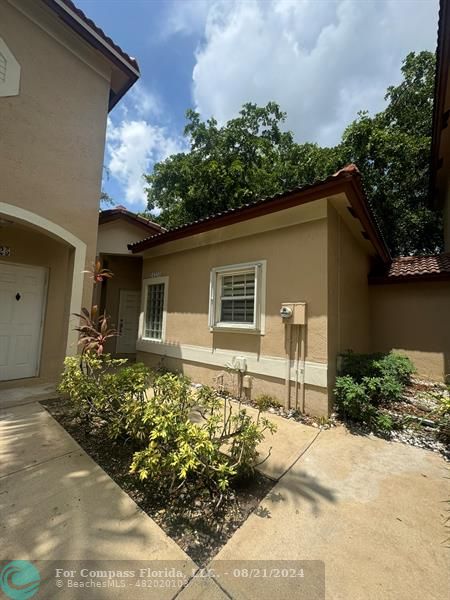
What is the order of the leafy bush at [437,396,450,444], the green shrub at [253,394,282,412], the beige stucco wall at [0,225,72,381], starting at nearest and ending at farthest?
the leafy bush at [437,396,450,444] < the green shrub at [253,394,282,412] < the beige stucco wall at [0,225,72,381]

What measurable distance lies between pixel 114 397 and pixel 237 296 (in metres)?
3.19

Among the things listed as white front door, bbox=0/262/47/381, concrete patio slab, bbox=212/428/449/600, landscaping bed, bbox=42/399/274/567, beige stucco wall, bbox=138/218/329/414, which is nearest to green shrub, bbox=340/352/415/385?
beige stucco wall, bbox=138/218/329/414

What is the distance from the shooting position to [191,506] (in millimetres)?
2379

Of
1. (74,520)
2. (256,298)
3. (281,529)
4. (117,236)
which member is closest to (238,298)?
(256,298)

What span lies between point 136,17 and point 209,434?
9.71 meters

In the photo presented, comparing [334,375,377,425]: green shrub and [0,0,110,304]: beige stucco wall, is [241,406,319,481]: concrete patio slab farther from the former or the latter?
[0,0,110,304]: beige stucco wall

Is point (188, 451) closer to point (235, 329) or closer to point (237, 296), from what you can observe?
point (235, 329)

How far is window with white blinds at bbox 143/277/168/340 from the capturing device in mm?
7400

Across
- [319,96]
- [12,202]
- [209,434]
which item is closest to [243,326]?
[209,434]

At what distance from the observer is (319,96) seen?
12.9m

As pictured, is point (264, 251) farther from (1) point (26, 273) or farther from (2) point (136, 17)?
(2) point (136, 17)

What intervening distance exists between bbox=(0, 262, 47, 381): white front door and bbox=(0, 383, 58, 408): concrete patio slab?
363mm

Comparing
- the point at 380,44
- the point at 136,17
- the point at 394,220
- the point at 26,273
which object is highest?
the point at 380,44

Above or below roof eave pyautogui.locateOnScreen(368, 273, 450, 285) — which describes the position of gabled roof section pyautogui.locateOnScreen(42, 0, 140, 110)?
above
